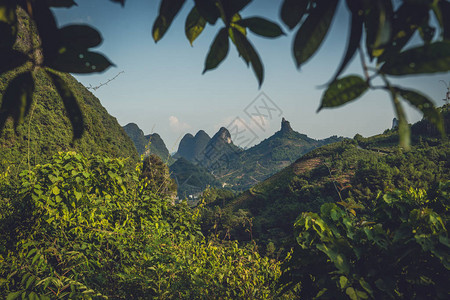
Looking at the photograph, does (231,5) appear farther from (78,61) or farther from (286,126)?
(286,126)

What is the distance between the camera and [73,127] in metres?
0.51

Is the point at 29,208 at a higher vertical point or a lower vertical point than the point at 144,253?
higher

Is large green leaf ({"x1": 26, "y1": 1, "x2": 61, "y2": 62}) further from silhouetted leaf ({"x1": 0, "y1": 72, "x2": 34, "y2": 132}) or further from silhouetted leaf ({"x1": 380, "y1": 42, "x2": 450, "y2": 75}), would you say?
silhouetted leaf ({"x1": 380, "y1": 42, "x2": 450, "y2": 75})

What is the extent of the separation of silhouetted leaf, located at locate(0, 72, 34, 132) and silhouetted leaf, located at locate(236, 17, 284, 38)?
454mm

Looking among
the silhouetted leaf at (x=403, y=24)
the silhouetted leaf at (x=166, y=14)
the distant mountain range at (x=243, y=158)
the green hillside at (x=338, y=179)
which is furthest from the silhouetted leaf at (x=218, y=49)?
the distant mountain range at (x=243, y=158)

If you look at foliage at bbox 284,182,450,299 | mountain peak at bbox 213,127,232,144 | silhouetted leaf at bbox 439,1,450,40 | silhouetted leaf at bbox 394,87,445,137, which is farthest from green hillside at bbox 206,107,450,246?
mountain peak at bbox 213,127,232,144

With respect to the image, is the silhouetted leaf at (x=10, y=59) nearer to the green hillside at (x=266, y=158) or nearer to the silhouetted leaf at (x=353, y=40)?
the silhouetted leaf at (x=353, y=40)

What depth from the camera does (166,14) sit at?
0.51 meters

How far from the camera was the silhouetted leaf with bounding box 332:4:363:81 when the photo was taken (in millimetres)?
379

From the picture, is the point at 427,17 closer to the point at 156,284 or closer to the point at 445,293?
the point at 445,293

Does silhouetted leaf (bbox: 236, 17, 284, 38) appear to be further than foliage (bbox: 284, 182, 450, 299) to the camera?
No

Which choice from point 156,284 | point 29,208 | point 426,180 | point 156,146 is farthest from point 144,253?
point 156,146

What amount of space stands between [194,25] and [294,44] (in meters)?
0.33

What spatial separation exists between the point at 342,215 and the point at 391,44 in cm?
136
